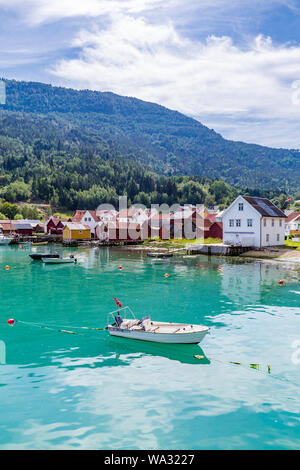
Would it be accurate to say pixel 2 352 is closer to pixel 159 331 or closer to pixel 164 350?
pixel 159 331

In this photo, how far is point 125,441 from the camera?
12695 millimetres

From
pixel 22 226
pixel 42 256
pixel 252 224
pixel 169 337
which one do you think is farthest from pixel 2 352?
pixel 22 226

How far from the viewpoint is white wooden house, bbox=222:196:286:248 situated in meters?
71.0

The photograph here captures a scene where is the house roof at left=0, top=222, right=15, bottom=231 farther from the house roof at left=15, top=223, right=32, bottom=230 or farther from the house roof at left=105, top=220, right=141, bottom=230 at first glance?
the house roof at left=105, top=220, right=141, bottom=230

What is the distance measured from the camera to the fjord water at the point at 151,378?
13.1m

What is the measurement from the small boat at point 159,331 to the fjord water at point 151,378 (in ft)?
1.35

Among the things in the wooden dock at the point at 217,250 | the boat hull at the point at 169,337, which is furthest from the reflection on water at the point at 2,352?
the wooden dock at the point at 217,250

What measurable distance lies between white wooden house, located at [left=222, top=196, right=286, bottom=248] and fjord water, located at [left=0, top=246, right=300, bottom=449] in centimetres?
3661

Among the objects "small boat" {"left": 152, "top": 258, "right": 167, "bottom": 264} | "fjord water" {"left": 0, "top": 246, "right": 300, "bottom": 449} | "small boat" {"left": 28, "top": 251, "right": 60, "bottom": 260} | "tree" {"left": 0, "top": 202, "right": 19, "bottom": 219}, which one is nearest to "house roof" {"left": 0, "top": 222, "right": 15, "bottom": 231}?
"tree" {"left": 0, "top": 202, "right": 19, "bottom": 219}

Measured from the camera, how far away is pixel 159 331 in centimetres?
2214

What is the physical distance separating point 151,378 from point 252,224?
57.9 m

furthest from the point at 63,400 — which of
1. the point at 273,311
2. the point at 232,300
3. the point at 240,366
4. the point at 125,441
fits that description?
the point at 232,300

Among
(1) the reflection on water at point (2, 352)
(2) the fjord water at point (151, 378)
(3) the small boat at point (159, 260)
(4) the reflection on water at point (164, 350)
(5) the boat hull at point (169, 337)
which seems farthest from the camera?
(3) the small boat at point (159, 260)

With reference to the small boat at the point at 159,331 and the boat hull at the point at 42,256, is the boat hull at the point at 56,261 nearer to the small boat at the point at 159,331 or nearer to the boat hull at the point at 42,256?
the boat hull at the point at 42,256
